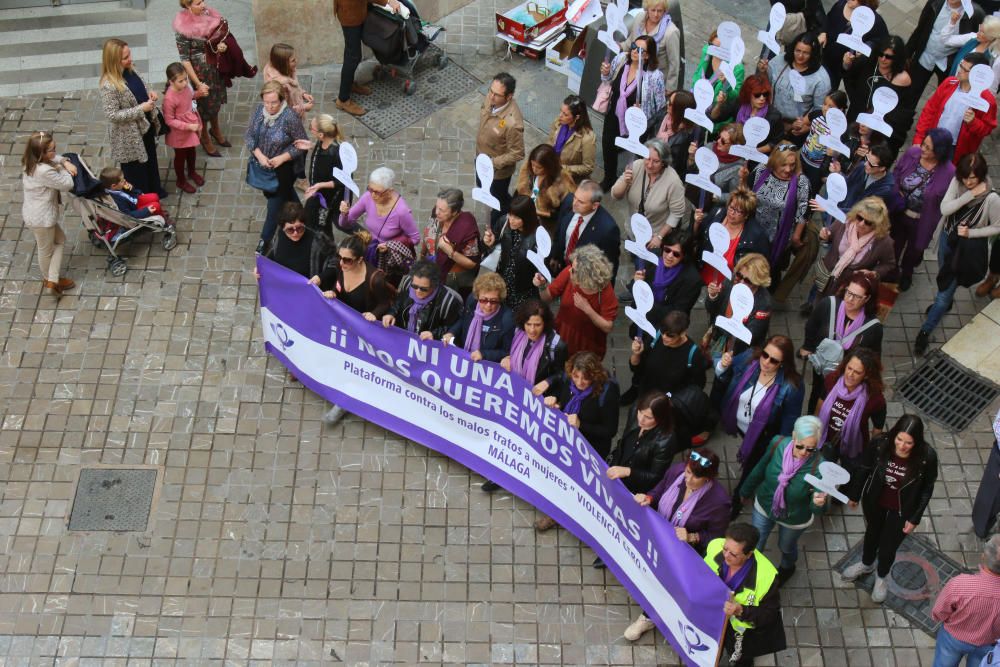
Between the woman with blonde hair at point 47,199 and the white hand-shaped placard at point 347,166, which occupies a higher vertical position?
the white hand-shaped placard at point 347,166

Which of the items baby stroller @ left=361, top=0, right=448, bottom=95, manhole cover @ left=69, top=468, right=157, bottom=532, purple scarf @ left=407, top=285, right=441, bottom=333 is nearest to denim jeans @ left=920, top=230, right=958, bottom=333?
purple scarf @ left=407, top=285, right=441, bottom=333

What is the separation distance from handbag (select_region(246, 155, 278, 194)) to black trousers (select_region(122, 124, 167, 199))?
1.10 metres

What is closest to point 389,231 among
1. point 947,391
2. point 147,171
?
point 147,171

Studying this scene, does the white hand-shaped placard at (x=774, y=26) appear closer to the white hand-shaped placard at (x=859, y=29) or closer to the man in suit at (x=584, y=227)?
the white hand-shaped placard at (x=859, y=29)

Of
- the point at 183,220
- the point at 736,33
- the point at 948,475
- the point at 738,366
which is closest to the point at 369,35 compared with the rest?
the point at 183,220

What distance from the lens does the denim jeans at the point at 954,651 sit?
26.4 feet

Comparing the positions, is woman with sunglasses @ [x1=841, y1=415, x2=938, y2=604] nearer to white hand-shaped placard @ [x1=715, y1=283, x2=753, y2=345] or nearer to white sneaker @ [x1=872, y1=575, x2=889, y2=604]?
white sneaker @ [x1=872, y1=575, x2=889, y2=604]

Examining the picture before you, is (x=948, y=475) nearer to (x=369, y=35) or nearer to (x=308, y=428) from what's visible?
(x=308, y=428)

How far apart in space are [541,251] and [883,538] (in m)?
3.15

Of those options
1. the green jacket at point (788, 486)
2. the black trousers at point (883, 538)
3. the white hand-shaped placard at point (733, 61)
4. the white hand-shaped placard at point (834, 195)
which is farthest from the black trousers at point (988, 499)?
the white hand-shaped placard at point (733, 61)

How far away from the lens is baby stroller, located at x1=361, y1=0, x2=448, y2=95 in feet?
41.4

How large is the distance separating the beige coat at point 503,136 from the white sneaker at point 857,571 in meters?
4.21

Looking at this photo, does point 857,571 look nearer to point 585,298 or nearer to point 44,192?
point 585,298

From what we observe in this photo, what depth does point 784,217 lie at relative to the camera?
10.4 m
